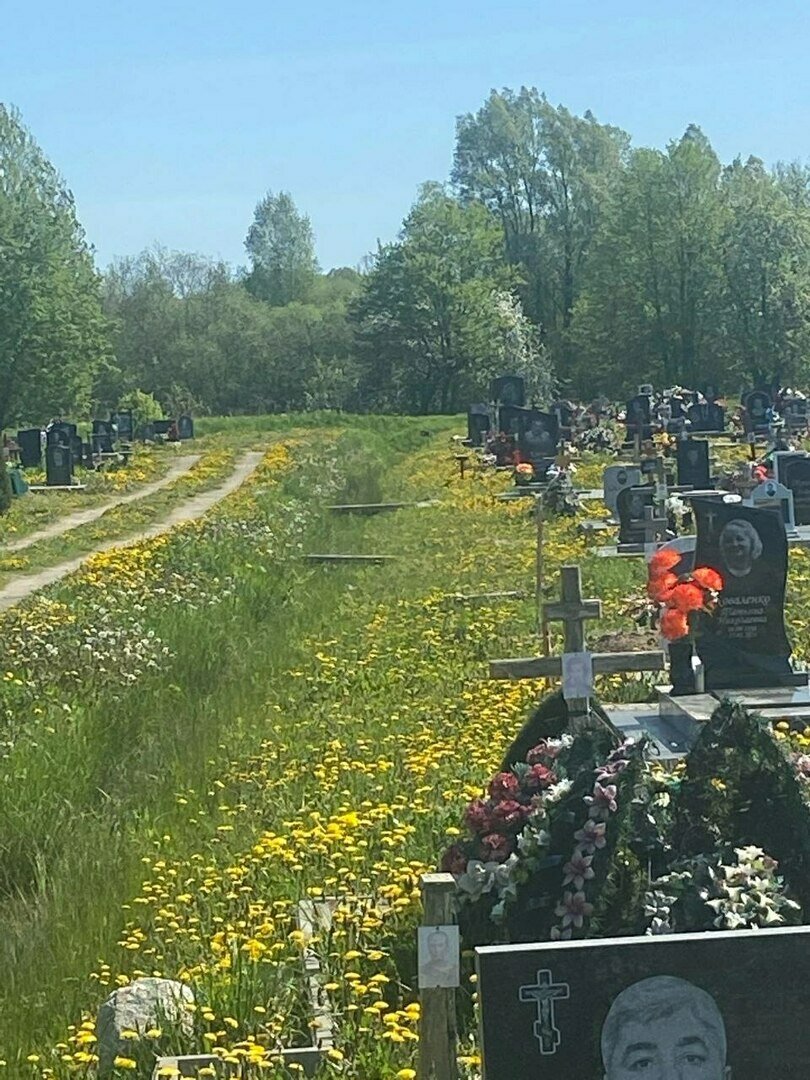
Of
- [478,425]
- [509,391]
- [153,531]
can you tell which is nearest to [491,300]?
[509,391]

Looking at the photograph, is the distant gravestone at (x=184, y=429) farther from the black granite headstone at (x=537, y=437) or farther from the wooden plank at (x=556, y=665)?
the wooden plank at (x=556, y=665)

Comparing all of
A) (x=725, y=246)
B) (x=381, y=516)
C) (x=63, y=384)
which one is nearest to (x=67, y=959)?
(x=381, y=516)

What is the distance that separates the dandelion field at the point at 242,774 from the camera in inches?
239

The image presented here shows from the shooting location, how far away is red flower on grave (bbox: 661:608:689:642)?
10.0 m

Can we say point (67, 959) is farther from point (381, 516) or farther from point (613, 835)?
point (381, 516)

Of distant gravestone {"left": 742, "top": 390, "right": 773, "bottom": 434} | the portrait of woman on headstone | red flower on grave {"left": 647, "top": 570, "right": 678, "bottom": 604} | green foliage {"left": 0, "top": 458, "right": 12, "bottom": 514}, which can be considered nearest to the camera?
red flower on grave {"left": 647, "top": 570, "right": 678, "bottom": 604}

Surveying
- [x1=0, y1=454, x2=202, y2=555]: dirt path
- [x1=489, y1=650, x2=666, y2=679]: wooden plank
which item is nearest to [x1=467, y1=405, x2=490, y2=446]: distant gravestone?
[x1=0, y1=454, x2=202, y2=555]: dirt path

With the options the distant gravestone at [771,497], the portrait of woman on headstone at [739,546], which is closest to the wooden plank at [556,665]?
the portrait of woman on headstone at [739,546]

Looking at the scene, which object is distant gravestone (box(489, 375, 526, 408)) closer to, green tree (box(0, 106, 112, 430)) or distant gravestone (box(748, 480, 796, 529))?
green tree (box(0, 106, 112, 430))

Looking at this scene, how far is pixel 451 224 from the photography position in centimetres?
7325

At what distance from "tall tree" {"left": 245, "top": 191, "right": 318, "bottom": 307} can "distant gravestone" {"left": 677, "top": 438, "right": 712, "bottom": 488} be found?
87.7 m

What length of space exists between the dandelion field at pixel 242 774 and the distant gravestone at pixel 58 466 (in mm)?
18192

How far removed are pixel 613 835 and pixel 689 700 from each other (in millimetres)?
5344

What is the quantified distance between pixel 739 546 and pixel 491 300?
61.2 metres
